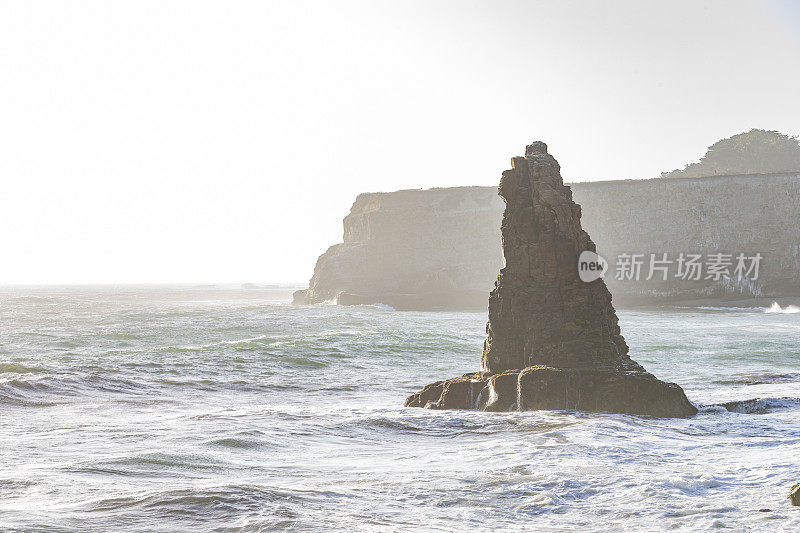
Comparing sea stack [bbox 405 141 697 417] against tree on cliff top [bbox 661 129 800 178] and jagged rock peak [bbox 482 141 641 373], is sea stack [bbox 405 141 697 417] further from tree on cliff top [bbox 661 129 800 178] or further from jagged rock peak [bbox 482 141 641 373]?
tree on cliff top [bbox 661 129 800 178]

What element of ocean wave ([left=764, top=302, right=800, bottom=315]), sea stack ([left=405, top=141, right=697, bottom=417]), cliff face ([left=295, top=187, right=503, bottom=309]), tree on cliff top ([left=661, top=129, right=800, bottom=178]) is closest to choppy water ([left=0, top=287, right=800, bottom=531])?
sea stack ([left=405, top=141, right=697, bottom=417])

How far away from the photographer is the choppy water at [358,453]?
5719mm

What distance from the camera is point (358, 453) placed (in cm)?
861

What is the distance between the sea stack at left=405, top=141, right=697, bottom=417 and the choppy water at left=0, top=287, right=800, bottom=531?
551 millimetres

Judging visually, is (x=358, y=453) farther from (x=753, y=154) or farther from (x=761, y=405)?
(x=753, y=154)

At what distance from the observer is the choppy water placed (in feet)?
18.8

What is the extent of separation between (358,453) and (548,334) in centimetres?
438

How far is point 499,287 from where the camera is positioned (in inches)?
497

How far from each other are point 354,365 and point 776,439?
1151 centimetres

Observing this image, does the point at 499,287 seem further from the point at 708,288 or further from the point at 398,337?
the point at 708,288

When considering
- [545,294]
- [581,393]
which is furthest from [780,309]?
[581,393]

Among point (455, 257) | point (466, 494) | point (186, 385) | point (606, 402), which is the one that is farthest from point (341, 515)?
point (455, 257)

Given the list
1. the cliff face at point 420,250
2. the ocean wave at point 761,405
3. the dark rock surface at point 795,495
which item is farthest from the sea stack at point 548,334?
the cliff face at point 420,250

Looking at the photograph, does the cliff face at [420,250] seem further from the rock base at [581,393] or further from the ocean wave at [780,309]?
the rock base at [581,393]
